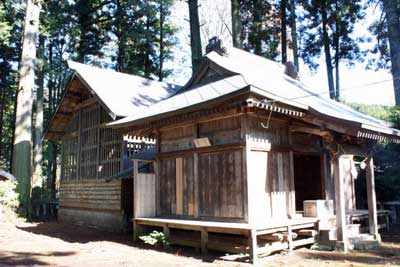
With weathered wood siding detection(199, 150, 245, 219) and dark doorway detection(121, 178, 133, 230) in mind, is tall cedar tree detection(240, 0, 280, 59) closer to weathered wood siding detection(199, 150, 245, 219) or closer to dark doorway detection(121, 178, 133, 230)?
dark doorway detection(121, 178, 133, 230)

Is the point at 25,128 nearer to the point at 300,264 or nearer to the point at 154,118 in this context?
the point at 154,118

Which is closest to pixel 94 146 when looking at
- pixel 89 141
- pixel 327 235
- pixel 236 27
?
pixel 89 141

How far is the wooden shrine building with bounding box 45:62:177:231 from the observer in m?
14.1

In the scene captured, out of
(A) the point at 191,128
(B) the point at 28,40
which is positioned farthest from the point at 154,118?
(B) the point at 28,40

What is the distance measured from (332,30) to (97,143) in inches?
590

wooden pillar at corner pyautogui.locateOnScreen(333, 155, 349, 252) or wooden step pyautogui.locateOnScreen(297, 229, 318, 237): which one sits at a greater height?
wooden pillar at corner pyautogui.locateOnScreen(333, 155, 349, 252)

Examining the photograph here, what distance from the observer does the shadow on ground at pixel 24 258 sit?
7854 millimetres

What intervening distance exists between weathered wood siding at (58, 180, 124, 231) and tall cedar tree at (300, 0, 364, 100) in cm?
1359

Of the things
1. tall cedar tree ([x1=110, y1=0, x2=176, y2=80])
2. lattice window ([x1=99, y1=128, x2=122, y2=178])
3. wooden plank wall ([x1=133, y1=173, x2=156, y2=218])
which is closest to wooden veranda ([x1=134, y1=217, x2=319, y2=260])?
wooden plank wall ([x1=133, y1=173, x2=156, y2=218])

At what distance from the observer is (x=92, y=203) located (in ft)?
51.4

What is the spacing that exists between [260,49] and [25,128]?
1413 centimetres

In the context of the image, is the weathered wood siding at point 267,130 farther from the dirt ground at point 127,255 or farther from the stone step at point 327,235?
the dirt ground at point 127,255

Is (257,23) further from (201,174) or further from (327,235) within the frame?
(327,235)

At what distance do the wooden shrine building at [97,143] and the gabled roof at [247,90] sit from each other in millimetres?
2993
